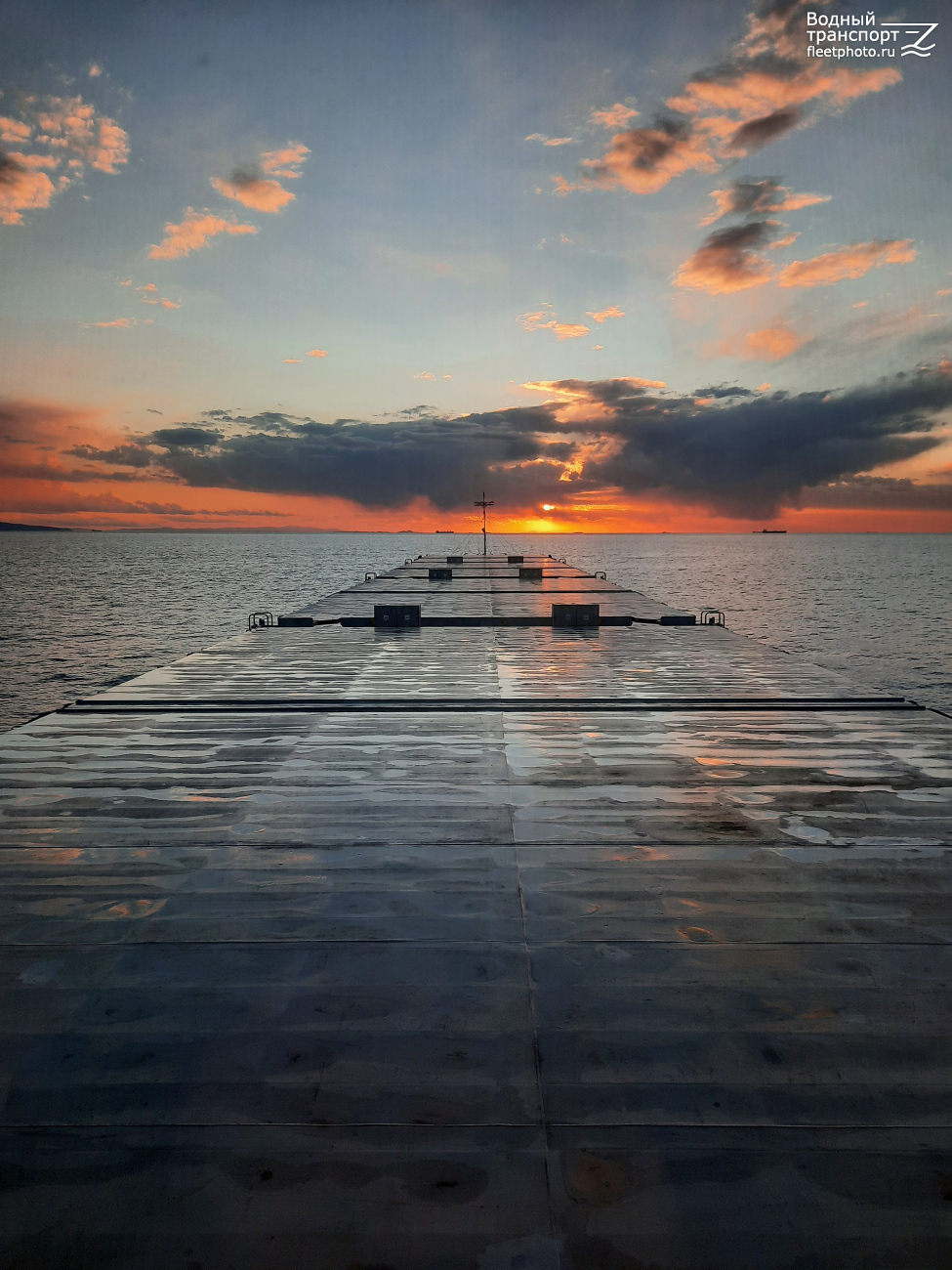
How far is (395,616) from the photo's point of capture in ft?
121

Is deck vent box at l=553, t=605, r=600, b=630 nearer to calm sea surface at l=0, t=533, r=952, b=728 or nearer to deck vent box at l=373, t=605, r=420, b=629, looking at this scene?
deck vent box at l=373, t=605, r=420, b=629

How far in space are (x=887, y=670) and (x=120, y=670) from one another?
61.5 metres

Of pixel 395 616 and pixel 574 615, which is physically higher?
pixel 395 616

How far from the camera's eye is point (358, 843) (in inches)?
390

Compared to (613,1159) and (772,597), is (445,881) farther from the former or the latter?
(772,597)

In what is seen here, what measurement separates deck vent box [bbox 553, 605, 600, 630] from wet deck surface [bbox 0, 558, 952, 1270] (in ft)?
76.0

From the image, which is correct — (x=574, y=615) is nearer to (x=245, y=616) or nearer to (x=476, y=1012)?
(x=476, y=1012)

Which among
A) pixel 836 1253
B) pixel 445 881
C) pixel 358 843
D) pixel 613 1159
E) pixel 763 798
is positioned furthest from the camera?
pixel 763 798

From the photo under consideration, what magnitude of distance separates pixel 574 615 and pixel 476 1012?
104ft

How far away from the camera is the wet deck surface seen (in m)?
4.56

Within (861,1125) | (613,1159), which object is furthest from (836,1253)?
(613,1159)

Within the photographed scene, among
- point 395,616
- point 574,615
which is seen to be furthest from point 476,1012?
point 574,615

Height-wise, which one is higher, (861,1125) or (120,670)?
(861,1125)

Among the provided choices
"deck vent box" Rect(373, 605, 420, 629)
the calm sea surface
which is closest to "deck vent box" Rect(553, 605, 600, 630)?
"deck vent box" Rect(373, 605, 420, 629)
